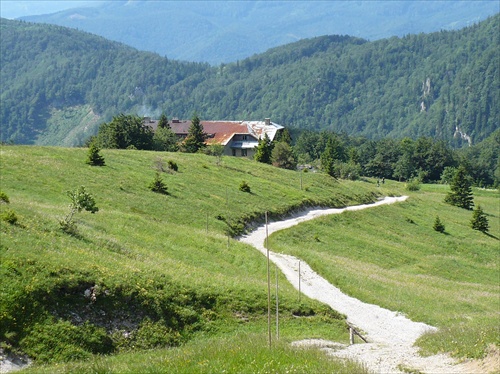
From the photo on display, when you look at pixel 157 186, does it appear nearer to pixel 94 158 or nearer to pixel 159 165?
pixel 94 158

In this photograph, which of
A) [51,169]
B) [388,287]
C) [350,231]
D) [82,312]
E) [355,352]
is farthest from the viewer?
[350,231]

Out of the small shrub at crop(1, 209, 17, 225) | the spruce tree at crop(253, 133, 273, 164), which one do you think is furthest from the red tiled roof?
the small shrub at crop(1, 209, 17, 225)

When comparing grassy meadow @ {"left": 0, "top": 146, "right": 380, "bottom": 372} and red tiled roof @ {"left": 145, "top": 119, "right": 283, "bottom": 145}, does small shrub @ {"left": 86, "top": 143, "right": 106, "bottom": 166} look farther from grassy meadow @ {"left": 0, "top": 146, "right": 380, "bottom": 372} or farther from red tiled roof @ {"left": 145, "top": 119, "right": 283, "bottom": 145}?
red tiled roof @ {"left": 145, "top": 119, "right": 283, "bottom": 145}

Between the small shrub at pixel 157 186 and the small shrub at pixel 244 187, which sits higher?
the small shrub at pixel 157 186

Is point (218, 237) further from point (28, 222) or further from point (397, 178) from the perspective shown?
point (397, 178)

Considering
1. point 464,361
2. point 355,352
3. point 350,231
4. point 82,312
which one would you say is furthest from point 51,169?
point 464,361

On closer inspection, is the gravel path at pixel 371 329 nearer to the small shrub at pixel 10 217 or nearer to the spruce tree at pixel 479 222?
the small shrub at pixel 10 217

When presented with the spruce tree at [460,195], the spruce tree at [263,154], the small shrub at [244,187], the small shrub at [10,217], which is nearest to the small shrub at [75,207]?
the small shrub at [10,217]

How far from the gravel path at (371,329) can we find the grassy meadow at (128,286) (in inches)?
66.8

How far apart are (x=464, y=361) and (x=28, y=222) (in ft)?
74.1

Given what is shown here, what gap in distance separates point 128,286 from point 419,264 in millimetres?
35349

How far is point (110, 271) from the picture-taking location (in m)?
28.5

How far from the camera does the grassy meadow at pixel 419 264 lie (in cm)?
3394

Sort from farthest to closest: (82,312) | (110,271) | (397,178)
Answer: (397,178) → (110,271) → (82,312)
